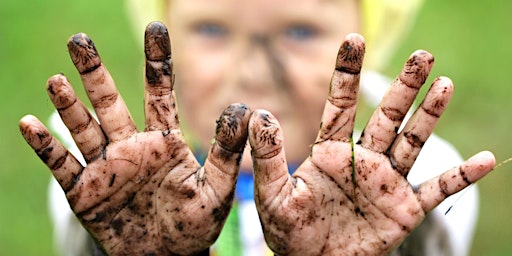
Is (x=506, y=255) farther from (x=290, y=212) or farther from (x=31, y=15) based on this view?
(x=31, y=15)

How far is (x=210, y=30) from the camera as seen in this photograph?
1.51 m

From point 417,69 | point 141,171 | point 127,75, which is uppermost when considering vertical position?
point 417,69

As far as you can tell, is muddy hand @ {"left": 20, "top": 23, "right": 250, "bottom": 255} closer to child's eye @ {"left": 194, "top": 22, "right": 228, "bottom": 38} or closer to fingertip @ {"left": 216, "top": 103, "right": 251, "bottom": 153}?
fingertip @ {"left": 216, "top": 103, "right": 251, "bottom": 153}

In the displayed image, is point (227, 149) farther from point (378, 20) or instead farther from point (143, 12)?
point (143, 12)

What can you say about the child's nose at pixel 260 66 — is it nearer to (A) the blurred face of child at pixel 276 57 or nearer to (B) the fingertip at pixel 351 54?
(A) the blurred face of child at pixel 276 57

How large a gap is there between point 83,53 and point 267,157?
25 centimetres

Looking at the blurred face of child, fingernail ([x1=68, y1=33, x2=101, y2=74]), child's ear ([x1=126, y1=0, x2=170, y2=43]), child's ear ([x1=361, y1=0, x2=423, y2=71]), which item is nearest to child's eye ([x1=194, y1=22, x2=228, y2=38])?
the blurred face of child

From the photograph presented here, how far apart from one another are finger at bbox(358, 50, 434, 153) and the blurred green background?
0.95 meters

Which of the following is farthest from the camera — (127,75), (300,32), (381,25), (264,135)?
(127,75)

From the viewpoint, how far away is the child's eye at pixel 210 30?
1.50 meters

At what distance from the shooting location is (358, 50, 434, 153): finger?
3.13ft

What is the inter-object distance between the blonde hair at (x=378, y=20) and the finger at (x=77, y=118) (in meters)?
0.66

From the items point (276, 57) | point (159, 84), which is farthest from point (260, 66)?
point (159, 84)

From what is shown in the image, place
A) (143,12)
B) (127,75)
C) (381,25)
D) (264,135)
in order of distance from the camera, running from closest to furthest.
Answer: (264,135) → (381,25) → (143,12) → (127,75)
